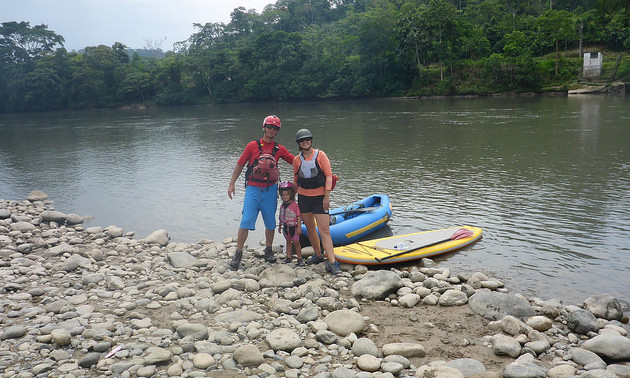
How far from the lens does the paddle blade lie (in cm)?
811

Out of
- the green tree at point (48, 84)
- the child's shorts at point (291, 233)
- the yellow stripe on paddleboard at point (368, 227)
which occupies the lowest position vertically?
the yellow stripe on paddleboard at point (368, 227)

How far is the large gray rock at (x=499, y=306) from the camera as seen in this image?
5.32 meters

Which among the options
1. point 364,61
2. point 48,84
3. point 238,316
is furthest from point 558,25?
point 48,84

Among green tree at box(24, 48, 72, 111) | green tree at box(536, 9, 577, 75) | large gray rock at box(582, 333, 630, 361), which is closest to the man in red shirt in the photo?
large gray rock at box(582, 333, 630, 361)

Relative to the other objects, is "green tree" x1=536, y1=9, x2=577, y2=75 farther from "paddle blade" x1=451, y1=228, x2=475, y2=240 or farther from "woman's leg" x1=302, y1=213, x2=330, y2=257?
"woman's leg" x1=302, y1=213, x2=330, y2=257

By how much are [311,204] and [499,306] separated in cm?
278

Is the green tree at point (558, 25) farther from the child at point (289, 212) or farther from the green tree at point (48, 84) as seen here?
the green tree at point (48, 84)

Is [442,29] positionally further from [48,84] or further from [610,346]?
[48,84]

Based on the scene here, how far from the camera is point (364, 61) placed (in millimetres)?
60250

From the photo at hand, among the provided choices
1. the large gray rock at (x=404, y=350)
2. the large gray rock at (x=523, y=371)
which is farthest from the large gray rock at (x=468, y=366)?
the large gray rock at (x=404, y=350)

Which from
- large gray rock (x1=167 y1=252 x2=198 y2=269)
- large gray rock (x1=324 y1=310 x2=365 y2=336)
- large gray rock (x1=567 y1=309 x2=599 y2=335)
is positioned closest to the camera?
large gray rock (x1=324 y1=310 x2=365 y2=336)

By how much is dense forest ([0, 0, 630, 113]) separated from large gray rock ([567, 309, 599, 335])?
152 ft

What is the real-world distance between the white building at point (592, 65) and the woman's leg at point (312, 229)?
4898 cm

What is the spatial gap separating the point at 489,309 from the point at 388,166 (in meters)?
10.8
